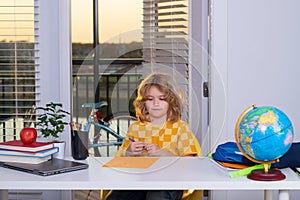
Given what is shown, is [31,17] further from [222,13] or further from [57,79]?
[222,13]

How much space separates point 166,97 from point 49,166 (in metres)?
0.86

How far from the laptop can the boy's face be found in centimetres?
69

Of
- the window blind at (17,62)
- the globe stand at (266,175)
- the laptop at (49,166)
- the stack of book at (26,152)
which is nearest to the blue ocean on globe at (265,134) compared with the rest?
the globe stand at (266,175)

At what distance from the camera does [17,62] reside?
10.7ft

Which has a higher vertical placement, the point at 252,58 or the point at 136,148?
the point at 252,58

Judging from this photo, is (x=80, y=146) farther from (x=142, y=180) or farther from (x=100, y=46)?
(x=100, y=46)

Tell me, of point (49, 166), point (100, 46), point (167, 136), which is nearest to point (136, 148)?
point (167, 136)

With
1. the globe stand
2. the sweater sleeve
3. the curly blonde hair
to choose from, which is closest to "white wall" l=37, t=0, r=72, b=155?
the curly blonde hair

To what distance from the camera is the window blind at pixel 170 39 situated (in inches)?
143

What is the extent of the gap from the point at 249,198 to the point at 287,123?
136cm

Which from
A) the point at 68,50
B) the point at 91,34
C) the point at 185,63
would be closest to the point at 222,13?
the point at 185,63

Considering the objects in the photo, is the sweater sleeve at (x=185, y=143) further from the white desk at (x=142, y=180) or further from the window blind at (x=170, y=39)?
the window blind at (x=170, y=39)

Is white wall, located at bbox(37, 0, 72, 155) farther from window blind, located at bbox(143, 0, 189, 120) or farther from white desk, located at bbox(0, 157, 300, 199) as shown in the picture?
white desk, located at bbox(0, 157, 300, 199)

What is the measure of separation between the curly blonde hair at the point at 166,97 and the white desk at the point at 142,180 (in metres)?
0.69
